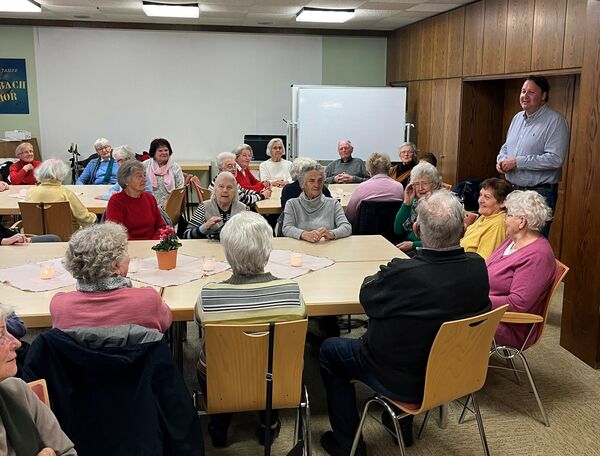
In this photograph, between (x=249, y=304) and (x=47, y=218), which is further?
(x=47, y=218)

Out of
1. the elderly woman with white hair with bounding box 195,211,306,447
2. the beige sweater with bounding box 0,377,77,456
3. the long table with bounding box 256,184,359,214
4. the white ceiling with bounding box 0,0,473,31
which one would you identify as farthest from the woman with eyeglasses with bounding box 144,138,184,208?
the beige sweater with bounding box 0,377,77,456

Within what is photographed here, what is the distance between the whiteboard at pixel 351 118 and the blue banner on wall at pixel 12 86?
12.7 feet

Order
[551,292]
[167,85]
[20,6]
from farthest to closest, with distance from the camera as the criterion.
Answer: [167,85]
[20,6]
[551,292]

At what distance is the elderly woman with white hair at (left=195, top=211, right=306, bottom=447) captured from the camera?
2.11 meters

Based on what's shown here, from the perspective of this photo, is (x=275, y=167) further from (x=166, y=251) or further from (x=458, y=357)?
(x=458, y=357)

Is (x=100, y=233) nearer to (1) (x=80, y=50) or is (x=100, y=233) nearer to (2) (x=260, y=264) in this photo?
(2) (x=260, y=264)

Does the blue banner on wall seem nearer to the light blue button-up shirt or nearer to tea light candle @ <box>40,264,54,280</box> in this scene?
tea light candle @ <box>40,264,54,280</box>

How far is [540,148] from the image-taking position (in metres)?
4.32

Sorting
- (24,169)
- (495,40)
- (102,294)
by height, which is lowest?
(102,294)

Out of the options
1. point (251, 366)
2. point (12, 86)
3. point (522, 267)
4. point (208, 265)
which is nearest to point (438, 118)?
point (522, 267)

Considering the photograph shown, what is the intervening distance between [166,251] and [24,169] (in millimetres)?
3950

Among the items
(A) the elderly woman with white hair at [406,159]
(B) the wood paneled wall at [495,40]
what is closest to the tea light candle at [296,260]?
(B) the wood paneled wall at [495,40]

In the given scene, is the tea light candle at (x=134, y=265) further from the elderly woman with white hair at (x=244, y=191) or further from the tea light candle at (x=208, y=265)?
the elderly woman with white hair at (x=244, y=191)

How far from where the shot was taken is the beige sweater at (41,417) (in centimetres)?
155
